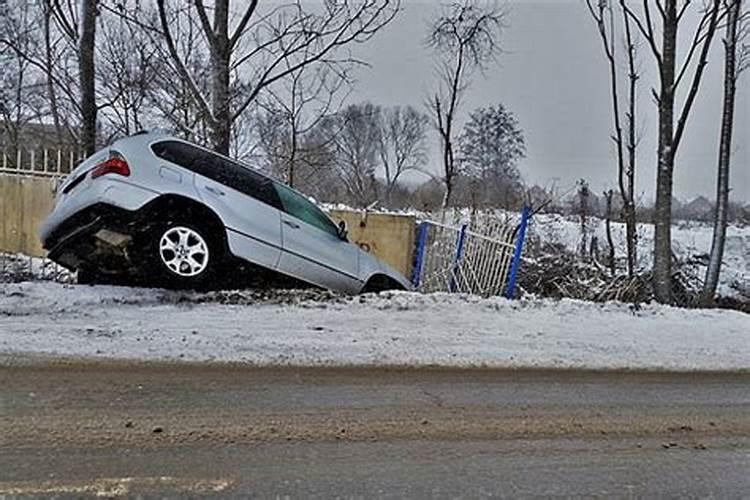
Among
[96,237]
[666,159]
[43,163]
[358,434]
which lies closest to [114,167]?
[96,237]

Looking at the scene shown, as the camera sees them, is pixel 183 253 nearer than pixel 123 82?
Yes

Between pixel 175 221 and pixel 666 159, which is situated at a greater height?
pixel 666 159

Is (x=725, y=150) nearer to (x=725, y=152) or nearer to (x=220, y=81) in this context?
(x=725, y=152)

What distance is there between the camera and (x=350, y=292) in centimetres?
850

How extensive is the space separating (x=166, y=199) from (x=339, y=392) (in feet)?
10.9

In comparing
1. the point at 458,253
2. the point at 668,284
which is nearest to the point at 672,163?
the point at 668,284

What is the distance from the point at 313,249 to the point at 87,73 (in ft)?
20.7

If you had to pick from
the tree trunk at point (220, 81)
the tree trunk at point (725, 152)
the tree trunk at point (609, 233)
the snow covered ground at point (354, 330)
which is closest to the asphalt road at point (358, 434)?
the snow covered ground at point (354, 330)

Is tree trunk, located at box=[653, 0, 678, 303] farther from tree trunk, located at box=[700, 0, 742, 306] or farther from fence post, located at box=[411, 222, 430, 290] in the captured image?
fence post, located at box=[411, 222, 430, 290]

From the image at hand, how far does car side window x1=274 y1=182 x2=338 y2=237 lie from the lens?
314 inches

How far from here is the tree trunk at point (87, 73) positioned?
38.0 ft

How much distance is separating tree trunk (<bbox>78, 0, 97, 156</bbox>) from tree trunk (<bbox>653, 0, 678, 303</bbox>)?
30.2 feet

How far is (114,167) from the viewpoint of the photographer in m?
6.86

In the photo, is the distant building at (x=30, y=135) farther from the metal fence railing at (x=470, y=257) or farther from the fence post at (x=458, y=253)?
the fence post at (x=458, y=253)
